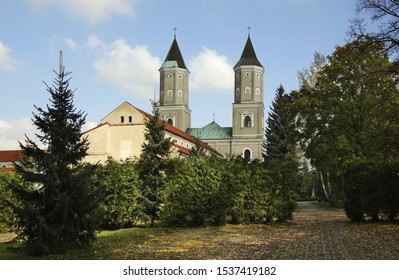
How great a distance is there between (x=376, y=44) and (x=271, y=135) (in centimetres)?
4443

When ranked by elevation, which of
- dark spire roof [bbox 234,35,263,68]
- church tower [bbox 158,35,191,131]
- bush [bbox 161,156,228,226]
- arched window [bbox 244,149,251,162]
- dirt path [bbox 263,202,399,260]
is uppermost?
dark spire roof [bbox 234,35,263,68]

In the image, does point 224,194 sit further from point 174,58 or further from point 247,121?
point 174,58

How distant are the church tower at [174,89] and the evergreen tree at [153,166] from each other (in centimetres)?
5699

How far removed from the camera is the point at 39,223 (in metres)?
10.1

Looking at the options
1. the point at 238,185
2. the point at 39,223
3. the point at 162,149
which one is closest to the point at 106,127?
the point at 162,149

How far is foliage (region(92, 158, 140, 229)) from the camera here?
17.6 meters

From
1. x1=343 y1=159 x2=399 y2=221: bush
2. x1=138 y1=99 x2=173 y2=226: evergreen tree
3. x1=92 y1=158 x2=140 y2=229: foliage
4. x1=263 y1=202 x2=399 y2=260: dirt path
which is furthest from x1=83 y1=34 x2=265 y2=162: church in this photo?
x1=263 y1=202 x2=399 y2=260: dirt path

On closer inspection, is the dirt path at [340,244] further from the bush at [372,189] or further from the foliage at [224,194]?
the foliage at [224,194]

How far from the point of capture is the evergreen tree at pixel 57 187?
1031 cm

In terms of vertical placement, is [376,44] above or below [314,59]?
below

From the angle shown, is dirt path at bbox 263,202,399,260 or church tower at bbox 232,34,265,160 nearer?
dirt path at bbox 263,202,399,260

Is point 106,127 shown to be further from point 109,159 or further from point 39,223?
point 39,223

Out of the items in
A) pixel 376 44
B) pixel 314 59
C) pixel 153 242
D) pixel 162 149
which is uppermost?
pixel 314 59

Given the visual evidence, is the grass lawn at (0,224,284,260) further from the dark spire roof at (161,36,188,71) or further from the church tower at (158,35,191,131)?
the dark spire roof at (161,36,188,71)
